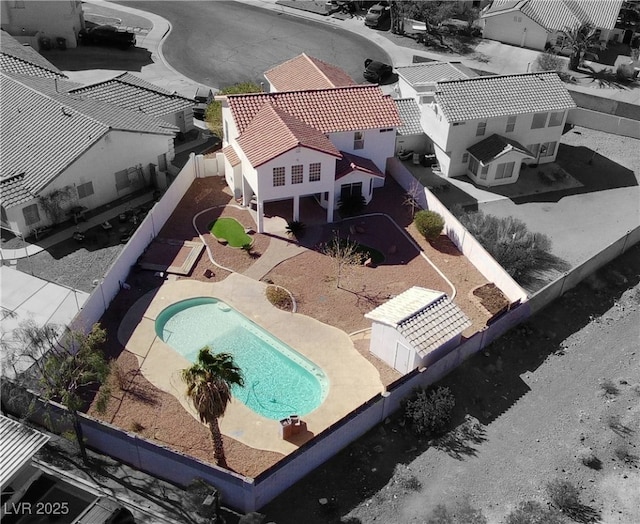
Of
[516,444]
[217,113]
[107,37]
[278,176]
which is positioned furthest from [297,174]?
[107,37]

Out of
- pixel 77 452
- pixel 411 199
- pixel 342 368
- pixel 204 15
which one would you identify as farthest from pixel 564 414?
pixel 204 15

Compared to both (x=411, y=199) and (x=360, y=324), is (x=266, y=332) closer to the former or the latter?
(x=360, y=324)

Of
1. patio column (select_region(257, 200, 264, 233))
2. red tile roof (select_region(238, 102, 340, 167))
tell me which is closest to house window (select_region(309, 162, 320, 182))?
red tile roof (select_region(238, 102, 340, 167))

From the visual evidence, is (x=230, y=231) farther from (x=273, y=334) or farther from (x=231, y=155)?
(x=273, y=334)

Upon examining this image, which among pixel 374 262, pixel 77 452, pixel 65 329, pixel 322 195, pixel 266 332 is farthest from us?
pixel 322 195

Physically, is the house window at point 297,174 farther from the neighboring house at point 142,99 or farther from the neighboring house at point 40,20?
the neighboring house at point 40,20

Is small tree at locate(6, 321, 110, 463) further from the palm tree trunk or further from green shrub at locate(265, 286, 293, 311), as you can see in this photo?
green shrub at locate(265, 286, 293, 311)
